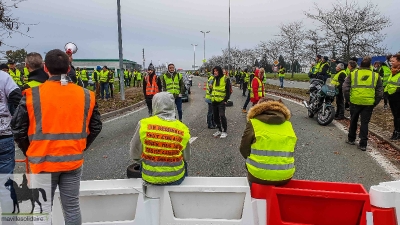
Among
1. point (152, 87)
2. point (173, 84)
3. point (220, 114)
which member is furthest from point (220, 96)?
point (152, 87)

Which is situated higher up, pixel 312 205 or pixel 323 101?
pixel 323 101

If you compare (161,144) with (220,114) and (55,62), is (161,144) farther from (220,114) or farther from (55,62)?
(220,114)

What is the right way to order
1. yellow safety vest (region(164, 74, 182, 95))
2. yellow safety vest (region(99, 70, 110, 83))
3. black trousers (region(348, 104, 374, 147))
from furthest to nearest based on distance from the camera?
yellow safety vest (region(99, 70, 110, 83)) < yellow safety vest (region(164, 74, 182, 95)) < black trousers (region(348, 104, 374, 147))

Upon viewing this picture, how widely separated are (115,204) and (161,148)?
2.56 feet

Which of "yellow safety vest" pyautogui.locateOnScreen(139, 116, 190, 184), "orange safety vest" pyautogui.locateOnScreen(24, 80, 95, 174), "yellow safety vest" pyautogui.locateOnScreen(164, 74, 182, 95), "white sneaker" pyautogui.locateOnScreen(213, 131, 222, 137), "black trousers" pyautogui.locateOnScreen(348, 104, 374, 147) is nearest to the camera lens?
"orange safety vest" pyautogui.locateOnScreen(24, 80, 95, 174)

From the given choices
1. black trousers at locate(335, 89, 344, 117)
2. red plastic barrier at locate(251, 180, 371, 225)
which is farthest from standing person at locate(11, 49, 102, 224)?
black trousers at locate(335, 89, 344, 117)

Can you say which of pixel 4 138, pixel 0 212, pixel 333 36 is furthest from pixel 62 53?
pixel 333 36

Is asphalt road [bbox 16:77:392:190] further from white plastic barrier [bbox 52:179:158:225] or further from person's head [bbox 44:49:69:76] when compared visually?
person's head [bbox 44:49:69:76]

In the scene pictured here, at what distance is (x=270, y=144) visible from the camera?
3371 mm

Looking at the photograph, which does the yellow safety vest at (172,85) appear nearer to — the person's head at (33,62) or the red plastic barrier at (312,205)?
the person's head at (33,62)

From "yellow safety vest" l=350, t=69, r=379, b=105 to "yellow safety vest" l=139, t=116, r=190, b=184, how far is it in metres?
5.27

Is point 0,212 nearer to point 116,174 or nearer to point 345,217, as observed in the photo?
point 116,174

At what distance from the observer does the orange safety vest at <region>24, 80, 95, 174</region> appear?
2.60 metres

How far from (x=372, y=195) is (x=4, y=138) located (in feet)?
12.2
